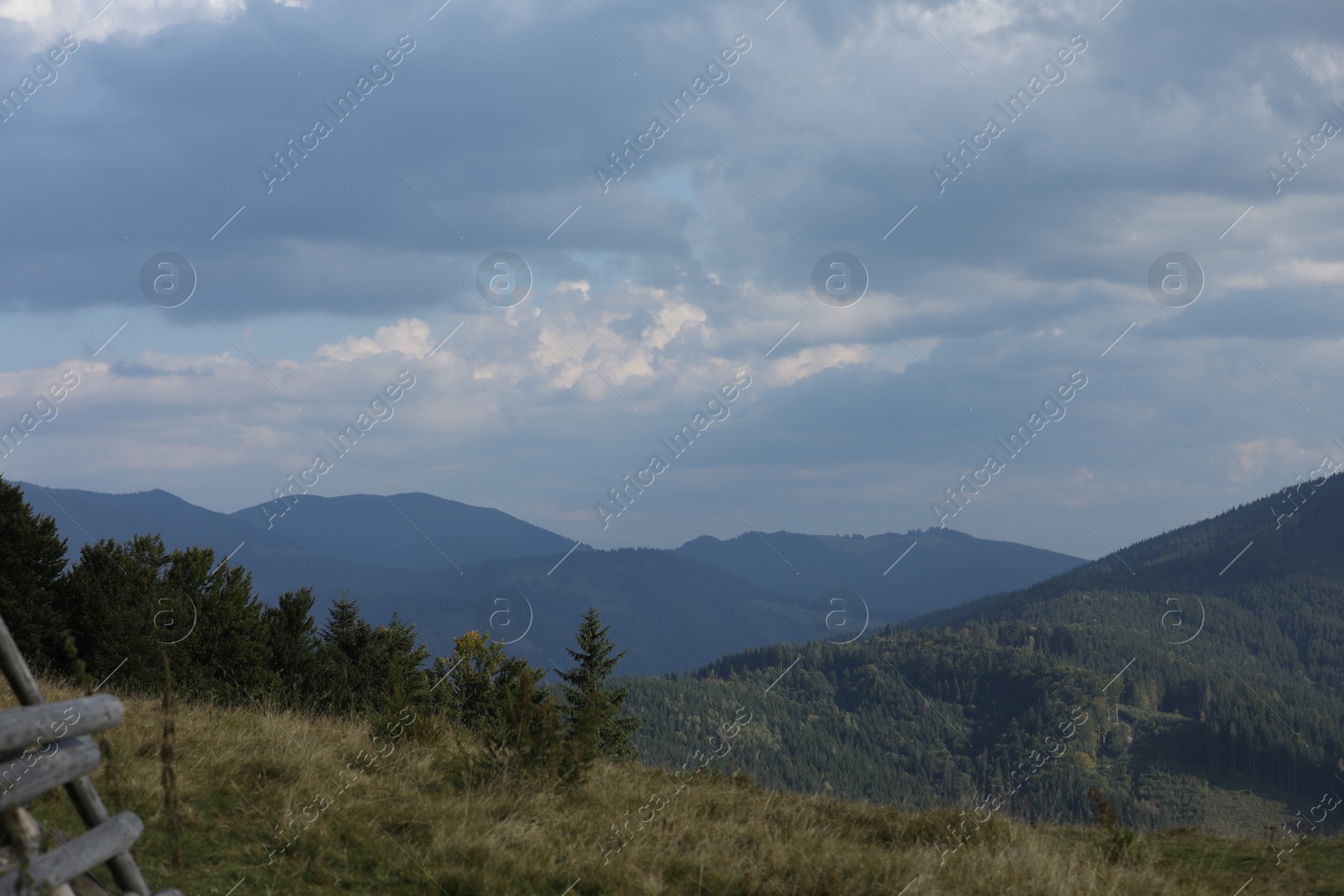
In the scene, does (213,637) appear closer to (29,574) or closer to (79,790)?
(29,574)

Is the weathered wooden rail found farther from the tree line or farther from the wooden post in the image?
the tree line

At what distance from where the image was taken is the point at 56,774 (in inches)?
205

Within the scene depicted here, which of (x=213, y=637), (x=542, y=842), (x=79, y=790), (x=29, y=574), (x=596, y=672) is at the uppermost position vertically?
(x=29, y=574)

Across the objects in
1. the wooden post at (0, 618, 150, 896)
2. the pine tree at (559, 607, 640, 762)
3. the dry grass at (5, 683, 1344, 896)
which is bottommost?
the pine tree at (559, 607, 640, 762)

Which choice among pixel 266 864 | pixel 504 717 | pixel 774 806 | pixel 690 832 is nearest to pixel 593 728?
pixel 504 717

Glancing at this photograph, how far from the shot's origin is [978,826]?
33.0 feet

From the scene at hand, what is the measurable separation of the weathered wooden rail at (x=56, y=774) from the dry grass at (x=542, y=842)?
163 centimetres

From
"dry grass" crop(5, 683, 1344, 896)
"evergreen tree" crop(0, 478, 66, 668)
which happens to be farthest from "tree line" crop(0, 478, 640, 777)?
"dry grass" crop(5, 683, 1344, 896)

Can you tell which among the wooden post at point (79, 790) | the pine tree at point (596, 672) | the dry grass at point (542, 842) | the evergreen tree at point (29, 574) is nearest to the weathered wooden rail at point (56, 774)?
the wooden post at point (79, 790)

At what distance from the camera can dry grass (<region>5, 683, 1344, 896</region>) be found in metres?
7.52

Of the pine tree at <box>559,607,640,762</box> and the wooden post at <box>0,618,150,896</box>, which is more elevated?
the wooden post at <box>0,618,150,896</box>

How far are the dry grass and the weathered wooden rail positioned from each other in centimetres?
163

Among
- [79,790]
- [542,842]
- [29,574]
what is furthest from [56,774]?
[29,574]

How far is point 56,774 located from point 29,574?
40141mm
